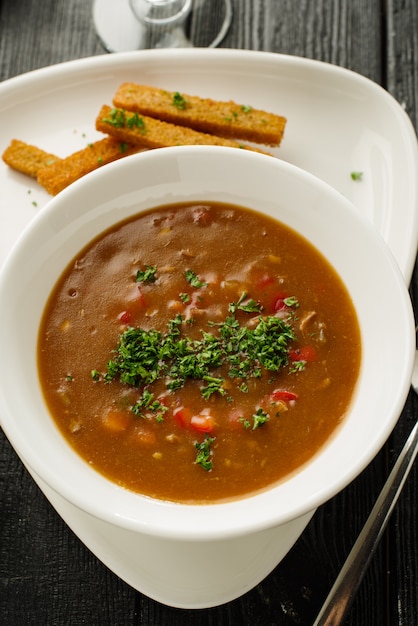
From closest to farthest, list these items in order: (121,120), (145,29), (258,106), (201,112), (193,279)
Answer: (193,279) < (121,120) < (201,112) < (258,106) < (145,29)

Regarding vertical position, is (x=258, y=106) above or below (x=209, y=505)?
above

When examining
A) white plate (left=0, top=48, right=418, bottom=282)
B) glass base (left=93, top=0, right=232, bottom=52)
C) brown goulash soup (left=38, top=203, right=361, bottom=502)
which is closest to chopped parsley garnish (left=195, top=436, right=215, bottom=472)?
brown goulash soup (left=38, top=203, right=361, bottom=502)

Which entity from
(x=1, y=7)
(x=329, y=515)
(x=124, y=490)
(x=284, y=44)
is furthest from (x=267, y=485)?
(x=1, y=7)

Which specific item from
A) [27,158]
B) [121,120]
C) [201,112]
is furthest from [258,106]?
[27,158]

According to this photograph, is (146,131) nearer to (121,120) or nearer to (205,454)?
(121,120)

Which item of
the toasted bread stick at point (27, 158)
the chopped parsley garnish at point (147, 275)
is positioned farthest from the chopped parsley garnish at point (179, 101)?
the chopped parsley garnish at point (147, 275)

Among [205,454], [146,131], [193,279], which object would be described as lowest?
[205,454]

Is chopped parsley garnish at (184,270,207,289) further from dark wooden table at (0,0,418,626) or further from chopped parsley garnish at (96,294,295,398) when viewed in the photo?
dark wooden table at (0,0,418,626)
